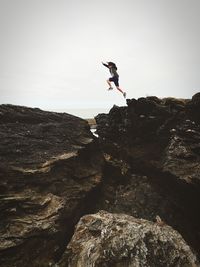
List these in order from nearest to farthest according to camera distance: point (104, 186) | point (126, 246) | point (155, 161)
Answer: point (126, 246) < point (104, 186) < point (155, 161)

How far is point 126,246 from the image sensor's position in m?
10.4

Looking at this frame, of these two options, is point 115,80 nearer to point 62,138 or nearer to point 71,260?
point 62,138

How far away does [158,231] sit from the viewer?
Answer: 36.8 ft

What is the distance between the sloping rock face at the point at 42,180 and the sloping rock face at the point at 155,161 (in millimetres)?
2051

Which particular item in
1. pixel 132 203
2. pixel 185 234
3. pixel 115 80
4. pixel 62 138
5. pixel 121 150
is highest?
pixel 115 80

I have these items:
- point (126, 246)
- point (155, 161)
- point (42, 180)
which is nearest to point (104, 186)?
point (155, 161)

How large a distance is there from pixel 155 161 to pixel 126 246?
8.31 m

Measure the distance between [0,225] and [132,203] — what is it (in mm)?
8400

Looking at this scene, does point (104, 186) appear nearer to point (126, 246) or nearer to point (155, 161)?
point (155, 161)

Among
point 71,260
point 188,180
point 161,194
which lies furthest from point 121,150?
point 71,260

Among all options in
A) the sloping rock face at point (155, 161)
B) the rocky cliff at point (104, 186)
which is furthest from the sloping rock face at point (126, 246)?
the sloping rock face at point (155, 161)

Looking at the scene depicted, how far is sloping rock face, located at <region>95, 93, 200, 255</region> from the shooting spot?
15.1 meters

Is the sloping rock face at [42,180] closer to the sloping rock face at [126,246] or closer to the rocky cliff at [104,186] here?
the rocky cliff at [104,186]

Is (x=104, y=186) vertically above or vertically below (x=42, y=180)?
below
